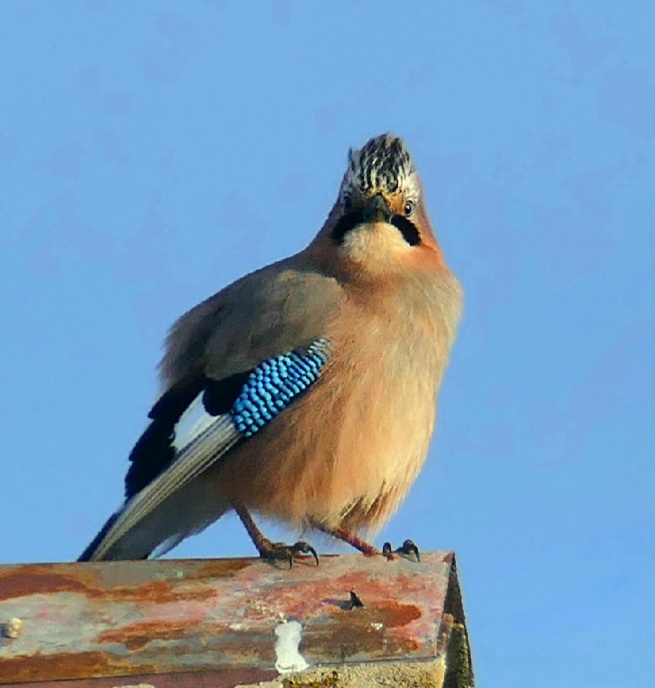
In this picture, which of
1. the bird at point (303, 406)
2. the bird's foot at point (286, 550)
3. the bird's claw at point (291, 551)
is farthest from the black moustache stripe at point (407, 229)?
the bird's claw at point (291, 551)

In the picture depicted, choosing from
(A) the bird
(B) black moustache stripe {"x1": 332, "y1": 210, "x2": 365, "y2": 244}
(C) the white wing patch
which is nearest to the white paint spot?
(A) the bird

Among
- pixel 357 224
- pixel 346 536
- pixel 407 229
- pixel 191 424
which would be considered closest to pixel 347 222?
pixel 357 224

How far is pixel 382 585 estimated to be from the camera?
4.10 meters

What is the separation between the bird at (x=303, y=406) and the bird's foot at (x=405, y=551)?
2.98 feet

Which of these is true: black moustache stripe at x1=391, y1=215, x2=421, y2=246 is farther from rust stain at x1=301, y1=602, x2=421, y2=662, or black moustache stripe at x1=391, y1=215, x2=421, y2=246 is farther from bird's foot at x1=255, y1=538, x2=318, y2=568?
rust stain at x1=301, y1=602, x2=421, y2=662

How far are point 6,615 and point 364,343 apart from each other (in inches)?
90.2

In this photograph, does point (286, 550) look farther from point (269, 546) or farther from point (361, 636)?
point (361, 636)

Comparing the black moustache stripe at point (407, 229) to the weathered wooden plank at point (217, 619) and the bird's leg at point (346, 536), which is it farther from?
the weathered wooden plank at point (217, 619)

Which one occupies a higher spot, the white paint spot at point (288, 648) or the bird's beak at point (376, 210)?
the bird's beak at point (376, 210)

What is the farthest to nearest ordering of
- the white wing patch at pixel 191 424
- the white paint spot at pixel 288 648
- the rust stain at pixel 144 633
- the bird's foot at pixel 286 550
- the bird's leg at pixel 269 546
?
the white wing patch at pixel 191 424
the bird's leg at pixel 269 546
the bird's foot at pixel 286 550
the rust stain at pixel 144 633
the white paint spot at pixel 288 648

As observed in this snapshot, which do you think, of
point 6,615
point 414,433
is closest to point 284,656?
point 6,615

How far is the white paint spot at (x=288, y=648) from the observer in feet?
11.9

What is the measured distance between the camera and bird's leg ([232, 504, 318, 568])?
4602 mm

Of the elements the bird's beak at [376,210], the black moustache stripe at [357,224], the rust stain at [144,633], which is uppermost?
the black moustache stripe at [357,224]
